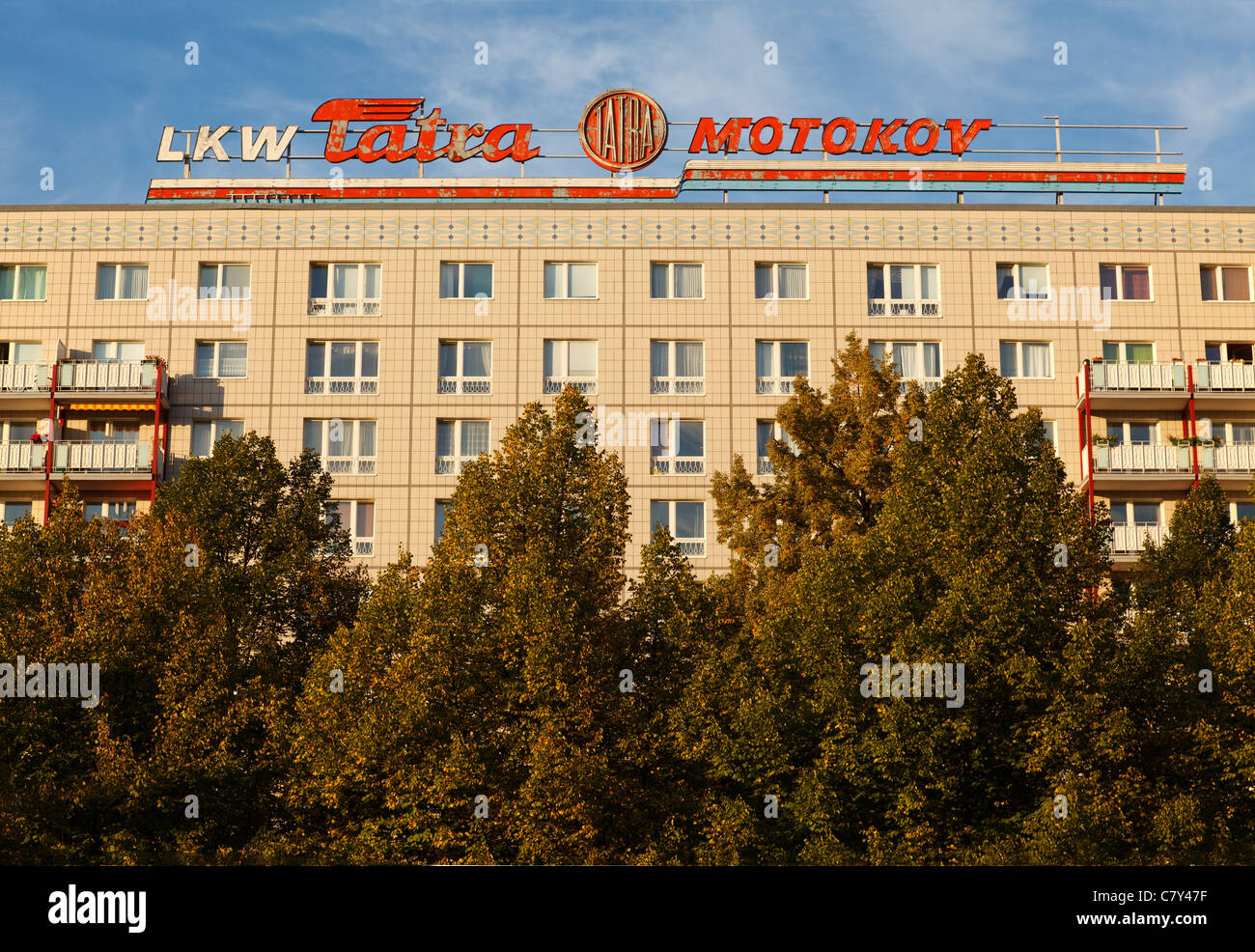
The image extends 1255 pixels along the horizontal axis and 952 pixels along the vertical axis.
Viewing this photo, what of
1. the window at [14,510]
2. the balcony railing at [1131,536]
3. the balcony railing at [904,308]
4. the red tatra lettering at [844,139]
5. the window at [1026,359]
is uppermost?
the red tatra lettering at [844,139]

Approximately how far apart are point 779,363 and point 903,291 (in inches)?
234

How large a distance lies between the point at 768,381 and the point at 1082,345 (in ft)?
41.1

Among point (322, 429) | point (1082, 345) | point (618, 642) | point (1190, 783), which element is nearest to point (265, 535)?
point (618, 642)

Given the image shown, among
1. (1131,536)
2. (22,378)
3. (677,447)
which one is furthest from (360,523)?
(1131,536)

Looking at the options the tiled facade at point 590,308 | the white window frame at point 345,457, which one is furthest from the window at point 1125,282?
the white window frame at point 345,457

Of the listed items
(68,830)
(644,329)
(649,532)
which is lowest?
(68,830)

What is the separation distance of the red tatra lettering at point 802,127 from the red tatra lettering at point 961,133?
543 centimetres

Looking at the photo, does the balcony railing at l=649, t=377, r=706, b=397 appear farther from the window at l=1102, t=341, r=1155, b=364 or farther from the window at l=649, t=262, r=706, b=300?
the window at l=1102, t=341, r=1155, b=364

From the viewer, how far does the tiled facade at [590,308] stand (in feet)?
191

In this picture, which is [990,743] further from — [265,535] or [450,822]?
[265,535]

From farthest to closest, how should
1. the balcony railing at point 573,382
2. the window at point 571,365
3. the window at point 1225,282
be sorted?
the window at point 1225,282 < the window at point 571,365 < the balcony railing at point 573,382

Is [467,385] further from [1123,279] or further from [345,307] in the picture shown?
[1123,279]

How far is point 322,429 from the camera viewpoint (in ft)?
192

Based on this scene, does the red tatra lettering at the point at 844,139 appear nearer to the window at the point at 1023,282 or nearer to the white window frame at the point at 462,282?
the window at the point at 1023,282
